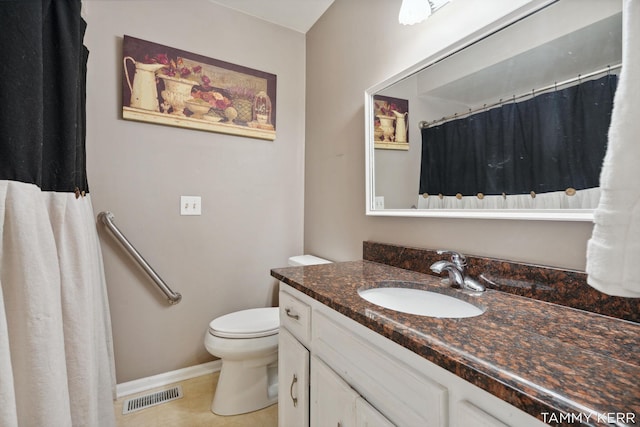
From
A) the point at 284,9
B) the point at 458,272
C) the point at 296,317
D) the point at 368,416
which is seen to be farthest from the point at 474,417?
the point at 284,9

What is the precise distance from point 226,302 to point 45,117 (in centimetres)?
134

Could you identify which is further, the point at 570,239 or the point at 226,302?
the point at 226,302

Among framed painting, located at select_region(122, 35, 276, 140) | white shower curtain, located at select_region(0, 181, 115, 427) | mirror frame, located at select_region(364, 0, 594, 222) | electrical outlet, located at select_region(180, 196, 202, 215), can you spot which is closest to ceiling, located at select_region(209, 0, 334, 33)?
framed painting, located at select_region(122, 35, 276, 140)

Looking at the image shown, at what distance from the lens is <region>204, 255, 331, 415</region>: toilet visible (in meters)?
1.42

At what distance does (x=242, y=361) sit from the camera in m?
1.47

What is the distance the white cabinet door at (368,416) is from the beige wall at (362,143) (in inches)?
24.8

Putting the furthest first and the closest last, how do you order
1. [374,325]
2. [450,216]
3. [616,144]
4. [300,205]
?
[300,205] < [450,216] < [374,325] < [616,144]

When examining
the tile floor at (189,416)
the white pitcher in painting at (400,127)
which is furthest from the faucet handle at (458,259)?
the tile floor at (189,416)

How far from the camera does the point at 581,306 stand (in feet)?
2.36

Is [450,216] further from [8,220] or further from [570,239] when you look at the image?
[8,220]

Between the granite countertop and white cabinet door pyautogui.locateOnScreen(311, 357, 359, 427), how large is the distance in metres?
0.22

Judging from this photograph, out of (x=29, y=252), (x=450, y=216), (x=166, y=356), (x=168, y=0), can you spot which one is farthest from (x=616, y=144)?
(x=168, y=0)

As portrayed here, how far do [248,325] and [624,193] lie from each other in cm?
154

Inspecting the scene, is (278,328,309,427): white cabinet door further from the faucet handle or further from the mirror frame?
the mirror frame
